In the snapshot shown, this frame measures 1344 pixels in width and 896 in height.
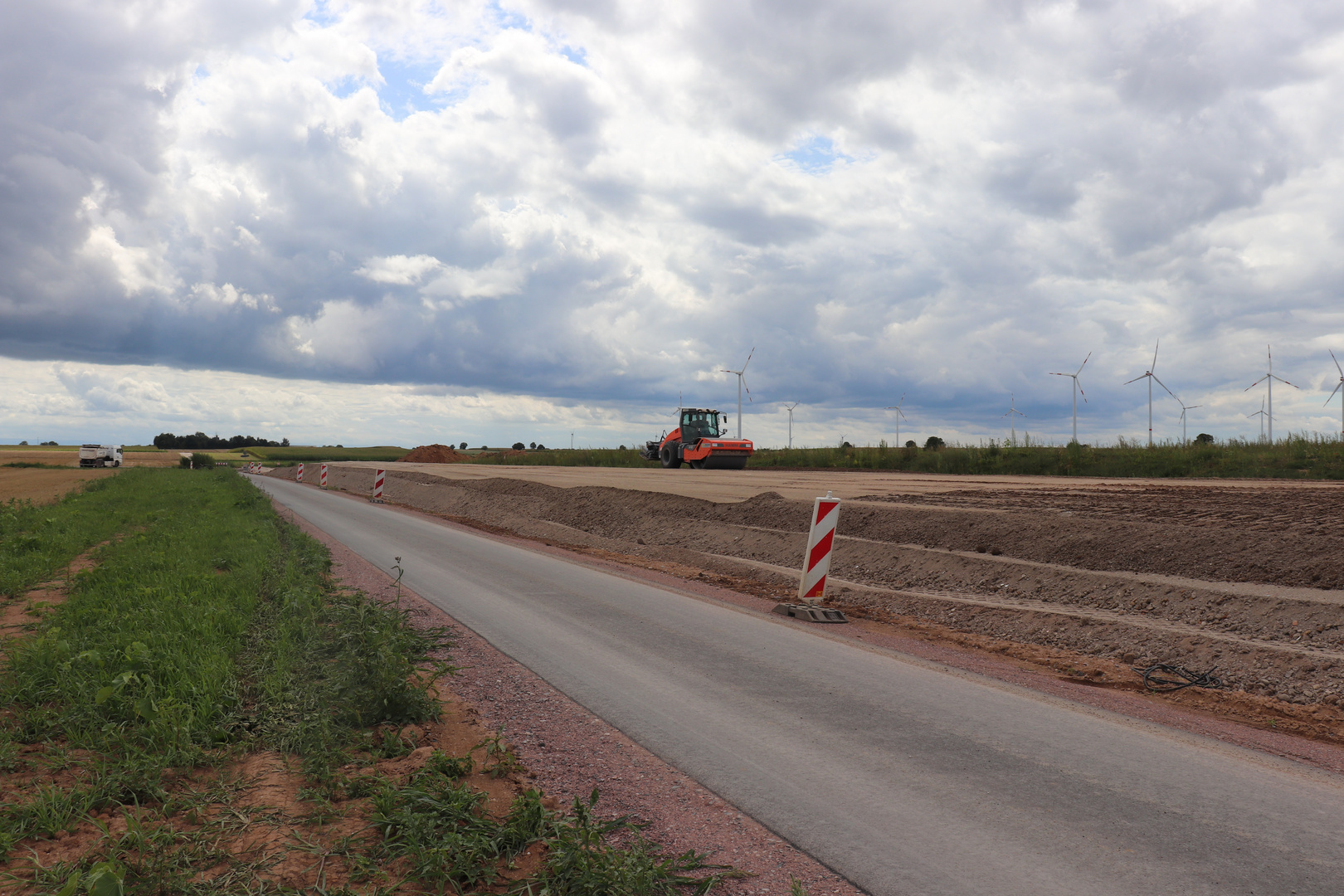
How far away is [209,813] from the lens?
12.7 ft

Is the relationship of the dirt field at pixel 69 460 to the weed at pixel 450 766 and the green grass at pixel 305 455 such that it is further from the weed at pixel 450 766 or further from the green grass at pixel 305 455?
the weed at pixel 450 766

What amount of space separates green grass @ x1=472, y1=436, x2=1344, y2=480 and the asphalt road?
2292cm

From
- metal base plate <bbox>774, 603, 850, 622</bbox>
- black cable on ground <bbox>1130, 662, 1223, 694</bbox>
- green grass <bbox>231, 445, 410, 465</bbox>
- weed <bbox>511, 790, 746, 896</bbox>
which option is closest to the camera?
weed <bbox>511, 790, 746, 896</bbox>

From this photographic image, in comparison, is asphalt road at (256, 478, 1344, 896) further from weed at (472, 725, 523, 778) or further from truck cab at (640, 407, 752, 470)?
truck cab at (640, 407, 752, 470)

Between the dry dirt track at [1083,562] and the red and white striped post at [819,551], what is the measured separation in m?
→ 0.83

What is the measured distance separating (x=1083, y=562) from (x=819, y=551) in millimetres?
4765

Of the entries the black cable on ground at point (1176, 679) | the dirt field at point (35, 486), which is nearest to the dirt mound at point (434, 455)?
the dirt field at point (35, 486)

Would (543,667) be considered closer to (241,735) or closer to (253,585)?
(241,735)

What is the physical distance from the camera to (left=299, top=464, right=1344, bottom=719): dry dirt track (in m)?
8.06

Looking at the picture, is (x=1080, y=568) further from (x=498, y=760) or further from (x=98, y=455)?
(x=98, y=455)

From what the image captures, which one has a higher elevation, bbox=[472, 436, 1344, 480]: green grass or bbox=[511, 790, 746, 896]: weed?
bbox=[472, 436, 1344, 480]: green grass

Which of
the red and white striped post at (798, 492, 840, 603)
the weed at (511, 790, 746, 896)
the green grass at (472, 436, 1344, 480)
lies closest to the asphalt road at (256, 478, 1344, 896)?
the weed at (511, 790, 746, 896)

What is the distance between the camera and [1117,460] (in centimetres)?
2822

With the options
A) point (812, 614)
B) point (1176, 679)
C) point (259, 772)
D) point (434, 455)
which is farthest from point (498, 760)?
point (434, 455)
